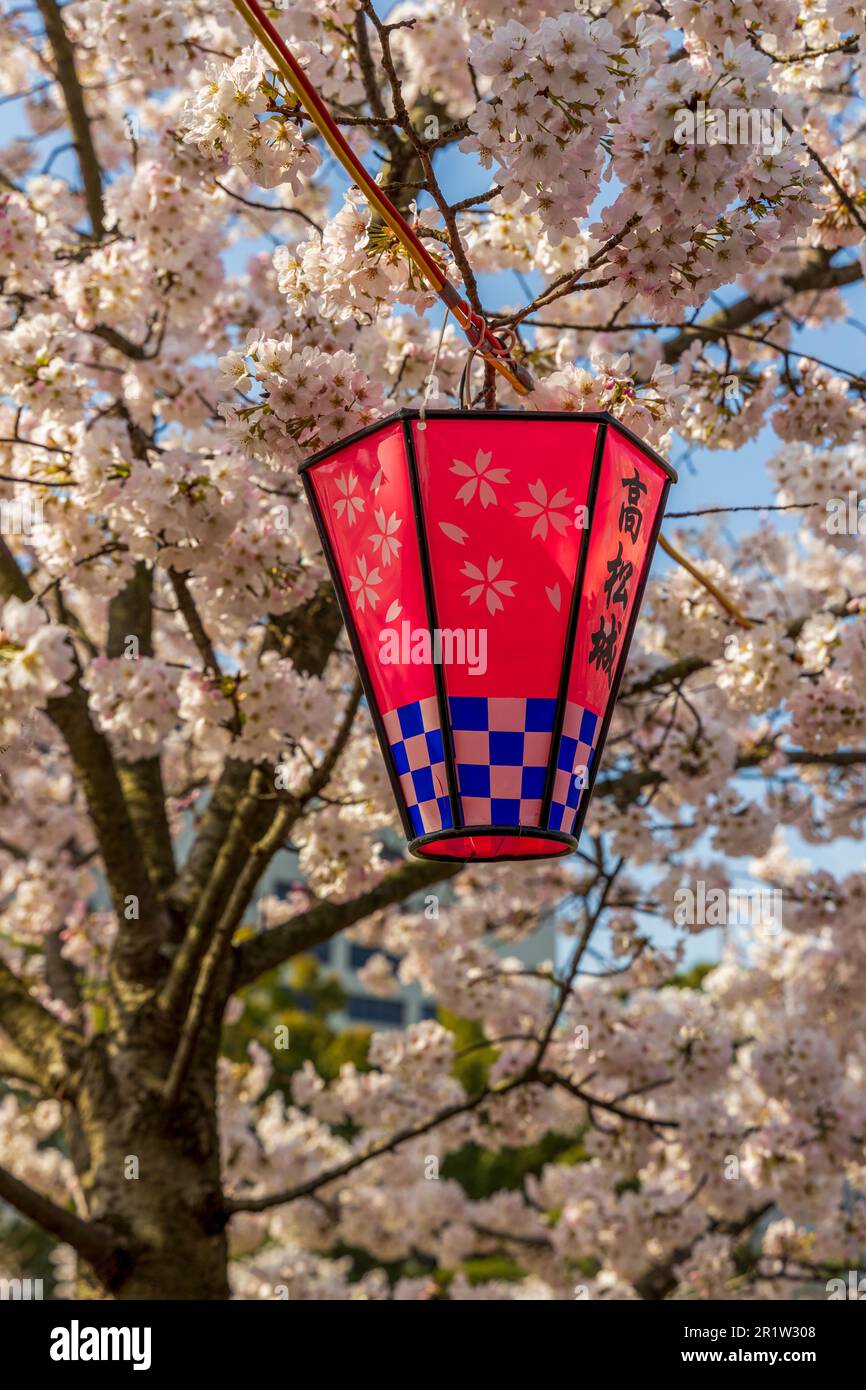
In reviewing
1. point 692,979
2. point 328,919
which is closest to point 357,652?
point 328,919

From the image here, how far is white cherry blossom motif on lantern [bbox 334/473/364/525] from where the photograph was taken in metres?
1.69

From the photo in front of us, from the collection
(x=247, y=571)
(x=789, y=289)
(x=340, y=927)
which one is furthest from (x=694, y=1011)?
(x=247, y=571)

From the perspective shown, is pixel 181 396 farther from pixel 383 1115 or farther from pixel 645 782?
pixel 383 1115

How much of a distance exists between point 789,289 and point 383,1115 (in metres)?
5.03

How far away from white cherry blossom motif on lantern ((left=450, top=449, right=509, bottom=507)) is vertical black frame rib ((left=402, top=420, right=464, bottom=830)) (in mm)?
54

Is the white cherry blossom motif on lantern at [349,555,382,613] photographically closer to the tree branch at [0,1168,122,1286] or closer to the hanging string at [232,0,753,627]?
the hanging string at [232,0,753,627]

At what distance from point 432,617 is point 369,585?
0.13m

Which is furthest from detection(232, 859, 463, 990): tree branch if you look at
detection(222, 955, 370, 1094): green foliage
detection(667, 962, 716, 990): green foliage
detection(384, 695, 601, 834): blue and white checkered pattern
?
detection(667, 962, 716, 990): green foliage

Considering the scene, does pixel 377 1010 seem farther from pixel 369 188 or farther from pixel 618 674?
pixel 369 188

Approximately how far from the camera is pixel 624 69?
1.74 m

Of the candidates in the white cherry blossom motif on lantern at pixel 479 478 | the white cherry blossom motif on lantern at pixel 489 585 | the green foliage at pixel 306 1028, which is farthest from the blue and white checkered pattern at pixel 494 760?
the green foliage at pixel 306 1028

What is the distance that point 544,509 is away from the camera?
1614 millimetres

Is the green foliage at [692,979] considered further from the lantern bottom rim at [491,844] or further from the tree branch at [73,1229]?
the lantern bottom rim at [491,844]

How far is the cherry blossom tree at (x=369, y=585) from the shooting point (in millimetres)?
1938
